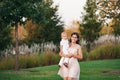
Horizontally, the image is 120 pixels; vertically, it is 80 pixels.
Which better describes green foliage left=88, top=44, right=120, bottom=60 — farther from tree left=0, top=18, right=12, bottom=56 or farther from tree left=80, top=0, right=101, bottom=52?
tree left=0, top=18, right=12, bottom=56

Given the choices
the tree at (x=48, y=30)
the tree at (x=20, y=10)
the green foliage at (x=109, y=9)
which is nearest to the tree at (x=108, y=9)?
the green foliage at (x=109, y=9)

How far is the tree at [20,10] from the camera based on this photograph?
22.5 meters

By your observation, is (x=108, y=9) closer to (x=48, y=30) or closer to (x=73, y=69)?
(x=73, y=69)

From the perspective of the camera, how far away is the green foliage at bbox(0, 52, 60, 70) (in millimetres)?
28045

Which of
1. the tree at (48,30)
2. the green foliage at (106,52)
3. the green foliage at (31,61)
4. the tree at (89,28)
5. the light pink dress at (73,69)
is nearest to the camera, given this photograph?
the light pink dress at (73,69)

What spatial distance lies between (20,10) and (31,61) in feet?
22.4

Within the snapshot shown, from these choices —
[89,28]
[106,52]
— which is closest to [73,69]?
[106,52]

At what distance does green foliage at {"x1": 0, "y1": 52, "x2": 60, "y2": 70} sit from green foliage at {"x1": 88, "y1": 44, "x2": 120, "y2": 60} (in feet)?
10.5

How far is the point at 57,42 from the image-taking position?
3644 cm

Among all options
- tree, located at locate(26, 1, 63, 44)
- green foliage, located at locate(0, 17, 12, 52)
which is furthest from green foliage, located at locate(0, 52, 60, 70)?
tree, located at locate(26, 1, 63, 44)

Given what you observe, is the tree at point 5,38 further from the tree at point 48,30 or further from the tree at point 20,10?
the tree at point 20,10

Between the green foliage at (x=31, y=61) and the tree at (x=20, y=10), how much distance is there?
489 centimetres

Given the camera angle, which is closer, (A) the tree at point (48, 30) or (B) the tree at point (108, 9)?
(B) the tree at point (108, 9)

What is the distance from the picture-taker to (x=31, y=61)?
1141 inches
